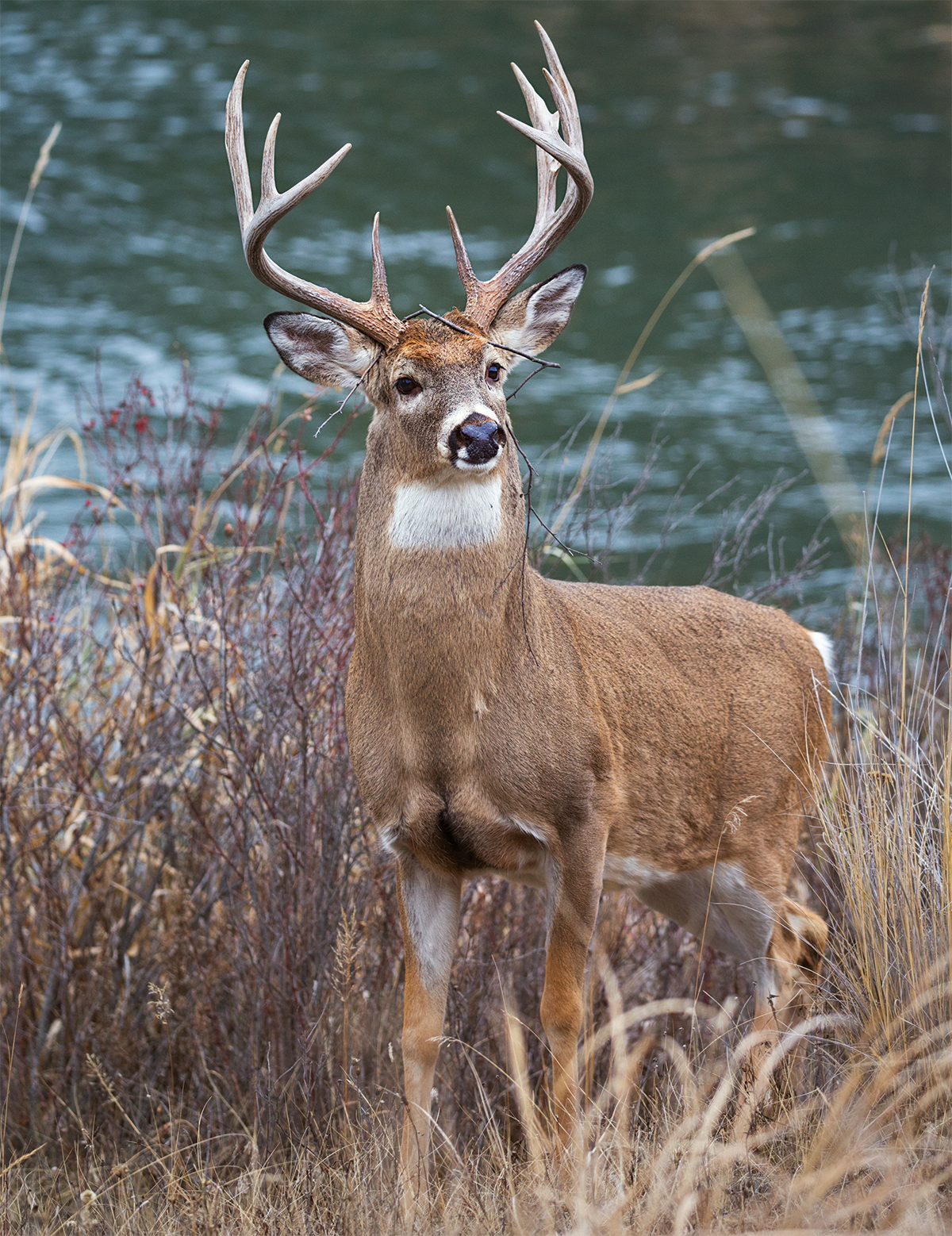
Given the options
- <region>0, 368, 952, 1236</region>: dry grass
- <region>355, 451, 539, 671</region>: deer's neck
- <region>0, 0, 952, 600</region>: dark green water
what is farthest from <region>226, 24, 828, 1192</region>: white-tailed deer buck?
<region>0, 0, 952, 600</region>: dark green water

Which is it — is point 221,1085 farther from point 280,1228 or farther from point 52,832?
point 280,1228

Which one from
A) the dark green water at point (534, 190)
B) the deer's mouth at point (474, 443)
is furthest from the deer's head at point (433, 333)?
the dark green water at point (534, 190)

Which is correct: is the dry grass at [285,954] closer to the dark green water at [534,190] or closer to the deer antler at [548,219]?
the deer antler at [548,219]

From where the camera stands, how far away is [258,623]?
5.79 m

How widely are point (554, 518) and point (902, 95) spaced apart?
17.3 metres

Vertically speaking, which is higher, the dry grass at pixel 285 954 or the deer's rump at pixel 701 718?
the deer's rump at pixel 701 718

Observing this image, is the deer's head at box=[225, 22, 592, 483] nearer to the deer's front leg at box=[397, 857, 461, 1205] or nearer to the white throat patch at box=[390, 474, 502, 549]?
the white throat patch at box=[390, 474, 502, 549]

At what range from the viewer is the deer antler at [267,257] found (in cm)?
407

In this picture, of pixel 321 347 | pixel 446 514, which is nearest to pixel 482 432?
pixel 446 514

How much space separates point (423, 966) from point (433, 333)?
1.71 meters

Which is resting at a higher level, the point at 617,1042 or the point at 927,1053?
the point at 617,1042

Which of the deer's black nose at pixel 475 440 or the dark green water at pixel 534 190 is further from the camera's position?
the dark green water at pixel 534 190

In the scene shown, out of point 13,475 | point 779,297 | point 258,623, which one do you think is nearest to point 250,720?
point 258,623

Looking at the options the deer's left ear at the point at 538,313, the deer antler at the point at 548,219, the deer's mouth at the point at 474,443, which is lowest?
the deer's mouth at the point at 474,443
